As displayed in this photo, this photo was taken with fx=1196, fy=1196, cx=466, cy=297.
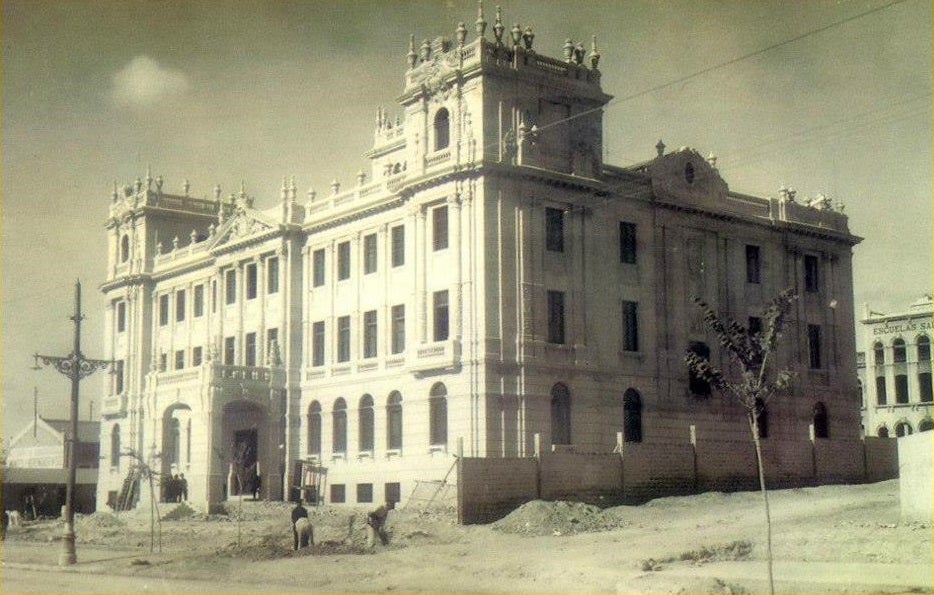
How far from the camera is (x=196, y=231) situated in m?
67.9

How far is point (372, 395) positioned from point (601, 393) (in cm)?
954

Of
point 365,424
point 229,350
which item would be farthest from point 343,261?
point 229,350

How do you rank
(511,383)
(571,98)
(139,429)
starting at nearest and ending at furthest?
1. (511,383)
2. (571,98)
3. (139,429)

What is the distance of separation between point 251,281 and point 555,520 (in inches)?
969

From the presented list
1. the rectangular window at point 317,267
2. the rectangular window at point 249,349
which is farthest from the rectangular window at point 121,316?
the rectangular window at point 317,267

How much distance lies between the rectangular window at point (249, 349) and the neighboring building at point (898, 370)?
3250cm

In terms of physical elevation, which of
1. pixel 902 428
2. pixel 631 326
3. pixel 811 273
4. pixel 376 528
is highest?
pixel 811 273

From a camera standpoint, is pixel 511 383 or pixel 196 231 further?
pixel 196 231

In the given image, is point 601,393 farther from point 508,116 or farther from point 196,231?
point 196,231

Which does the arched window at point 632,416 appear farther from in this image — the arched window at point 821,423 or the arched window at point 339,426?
the arched window at point 339,426

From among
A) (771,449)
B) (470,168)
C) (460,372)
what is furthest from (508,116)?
(771,449)

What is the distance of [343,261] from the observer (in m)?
51.6

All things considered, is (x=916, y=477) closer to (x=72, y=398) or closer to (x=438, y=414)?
(x=438, y=414)

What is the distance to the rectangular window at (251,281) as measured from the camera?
56125mm
